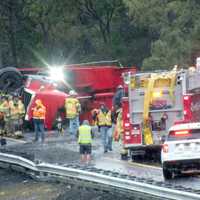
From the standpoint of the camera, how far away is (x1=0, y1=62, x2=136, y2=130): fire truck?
111 feet

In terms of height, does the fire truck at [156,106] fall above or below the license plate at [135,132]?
above

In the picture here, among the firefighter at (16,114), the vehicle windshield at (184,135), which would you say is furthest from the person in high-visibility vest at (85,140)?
the firefighter at (16,114)

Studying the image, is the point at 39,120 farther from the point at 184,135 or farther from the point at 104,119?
the point at 184,135

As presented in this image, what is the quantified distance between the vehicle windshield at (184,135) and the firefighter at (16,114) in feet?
45.0

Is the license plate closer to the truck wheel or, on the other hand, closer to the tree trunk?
the truck wheel

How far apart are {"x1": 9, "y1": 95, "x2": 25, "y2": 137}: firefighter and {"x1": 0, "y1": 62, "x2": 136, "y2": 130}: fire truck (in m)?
0.66

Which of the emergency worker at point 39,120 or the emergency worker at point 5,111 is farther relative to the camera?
the emergency worker at point 5,111

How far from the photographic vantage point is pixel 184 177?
1975 cm

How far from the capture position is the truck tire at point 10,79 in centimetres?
3466

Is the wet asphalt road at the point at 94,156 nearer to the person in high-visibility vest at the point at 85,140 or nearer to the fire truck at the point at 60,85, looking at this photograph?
the person in high-visibility vest at the point at 85,140

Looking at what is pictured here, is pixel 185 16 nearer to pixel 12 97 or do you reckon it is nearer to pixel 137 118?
pixel 12 97

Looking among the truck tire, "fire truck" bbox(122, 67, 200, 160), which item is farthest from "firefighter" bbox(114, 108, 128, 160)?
the truck tire

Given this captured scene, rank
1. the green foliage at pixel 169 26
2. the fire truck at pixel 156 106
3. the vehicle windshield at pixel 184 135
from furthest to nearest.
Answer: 1. the green foliage at pixel 169 26
2. the fire truck at pixel 156 106
3. the vehicle windshield at pixel 184 135

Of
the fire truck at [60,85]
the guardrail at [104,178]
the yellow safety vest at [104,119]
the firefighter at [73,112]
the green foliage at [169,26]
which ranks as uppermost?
the green foliage at [169,26]
